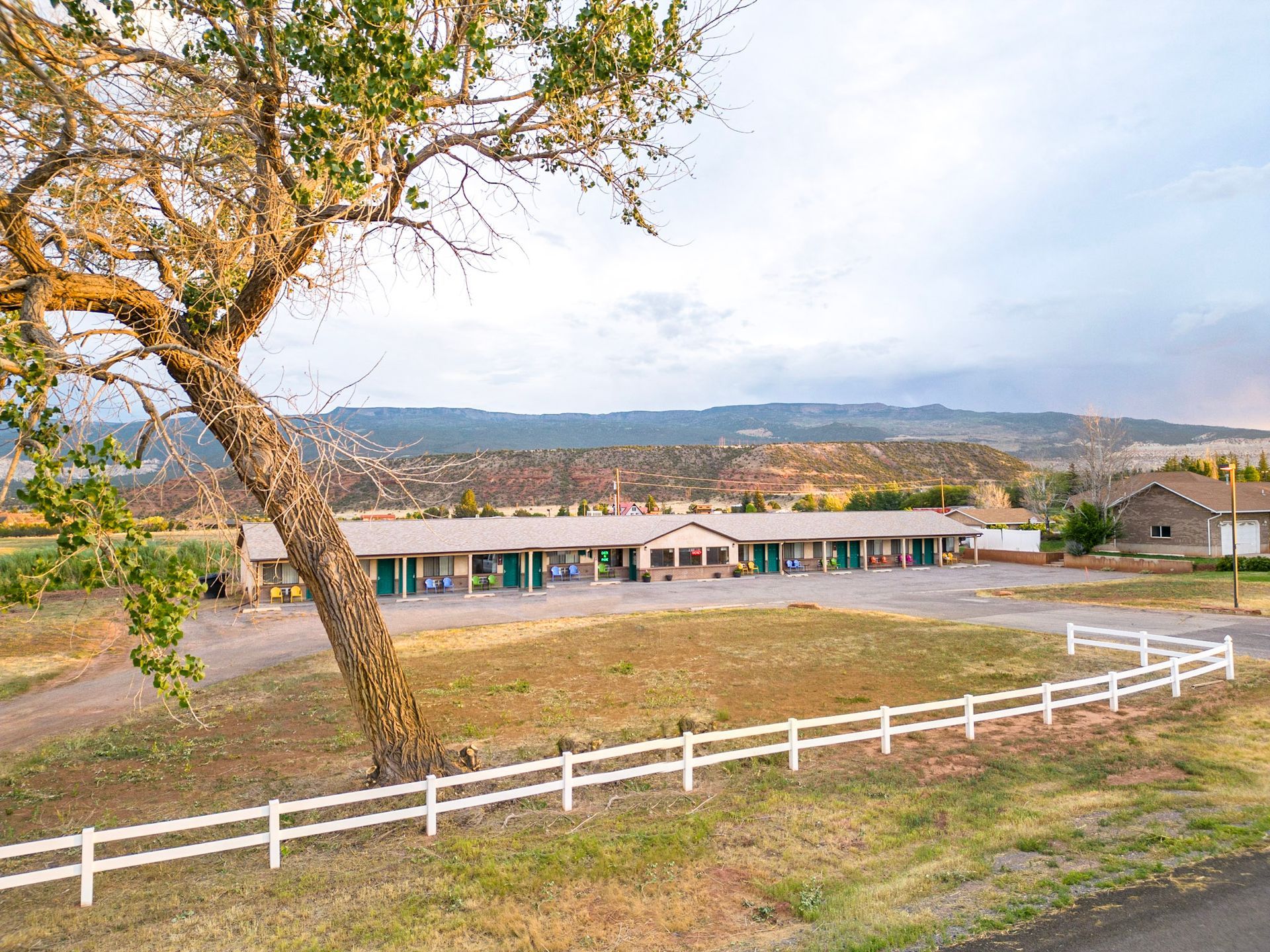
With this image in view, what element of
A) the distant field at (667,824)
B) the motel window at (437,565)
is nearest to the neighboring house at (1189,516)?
the distant field at (667,824)

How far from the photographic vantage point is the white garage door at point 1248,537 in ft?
150

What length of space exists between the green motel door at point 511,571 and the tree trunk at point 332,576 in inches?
1201

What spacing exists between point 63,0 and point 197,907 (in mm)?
8177

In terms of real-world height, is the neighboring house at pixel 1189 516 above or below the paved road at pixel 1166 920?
above

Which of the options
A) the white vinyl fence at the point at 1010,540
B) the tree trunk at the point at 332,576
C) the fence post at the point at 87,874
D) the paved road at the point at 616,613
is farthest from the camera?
the white vinyl fence at the point at 1010,540

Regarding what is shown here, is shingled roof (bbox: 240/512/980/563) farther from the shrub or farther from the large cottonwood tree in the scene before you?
the large cottonwood tree

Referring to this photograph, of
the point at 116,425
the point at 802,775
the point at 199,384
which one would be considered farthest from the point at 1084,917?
the point at 199,384

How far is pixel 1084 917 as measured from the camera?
5.91 meters

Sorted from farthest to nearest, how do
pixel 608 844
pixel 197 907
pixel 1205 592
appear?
pixel 1205 592 < pixel 608 844 < pixel 197 907

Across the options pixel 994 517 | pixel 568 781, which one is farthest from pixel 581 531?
pixel 994 517

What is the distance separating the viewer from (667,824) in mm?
8211

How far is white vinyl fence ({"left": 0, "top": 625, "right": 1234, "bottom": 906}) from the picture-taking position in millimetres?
6578

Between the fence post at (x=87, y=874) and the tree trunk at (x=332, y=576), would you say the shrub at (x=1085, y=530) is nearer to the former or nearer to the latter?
the tree trunk at (x=332, y=576)

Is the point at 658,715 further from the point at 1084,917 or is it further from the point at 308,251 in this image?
the point at 308,251
